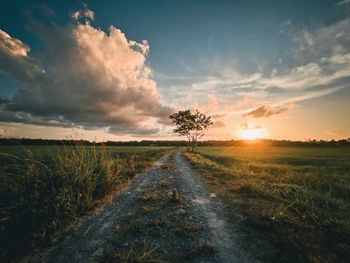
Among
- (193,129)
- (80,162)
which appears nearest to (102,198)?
(80,162)

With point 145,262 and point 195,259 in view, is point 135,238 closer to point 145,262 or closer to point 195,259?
point 145,262

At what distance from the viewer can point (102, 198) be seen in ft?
23.9

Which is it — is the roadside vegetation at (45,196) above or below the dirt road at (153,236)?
above

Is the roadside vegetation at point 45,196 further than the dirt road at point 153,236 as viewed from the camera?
Yes

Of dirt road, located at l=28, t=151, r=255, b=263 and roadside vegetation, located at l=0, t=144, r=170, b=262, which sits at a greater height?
roadside vegetation, located at l=0, t=144, r=170, b=262

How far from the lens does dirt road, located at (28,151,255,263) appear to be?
3.63m

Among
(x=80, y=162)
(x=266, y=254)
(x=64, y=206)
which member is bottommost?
(x=266, y=254)

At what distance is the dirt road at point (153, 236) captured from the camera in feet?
11.9

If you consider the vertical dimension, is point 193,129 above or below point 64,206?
above

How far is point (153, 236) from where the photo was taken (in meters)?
4.42

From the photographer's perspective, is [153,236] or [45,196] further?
[45,196]

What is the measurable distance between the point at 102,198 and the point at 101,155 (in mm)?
2557

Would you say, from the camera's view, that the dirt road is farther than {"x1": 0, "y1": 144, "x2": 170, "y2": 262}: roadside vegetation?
No

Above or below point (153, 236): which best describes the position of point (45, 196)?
above
